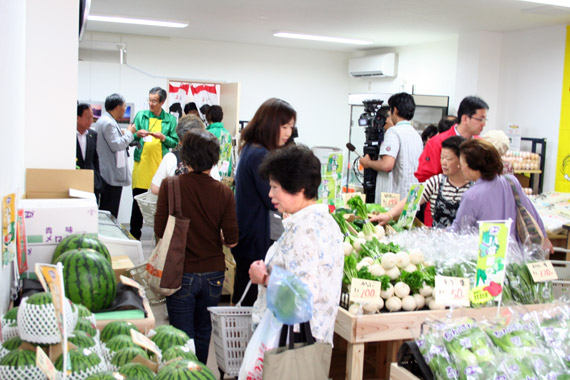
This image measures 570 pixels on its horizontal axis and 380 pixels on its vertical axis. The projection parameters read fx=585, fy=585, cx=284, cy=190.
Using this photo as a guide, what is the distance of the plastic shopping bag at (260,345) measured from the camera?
6.67 ft

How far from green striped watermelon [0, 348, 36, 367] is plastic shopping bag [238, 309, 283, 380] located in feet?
2.60

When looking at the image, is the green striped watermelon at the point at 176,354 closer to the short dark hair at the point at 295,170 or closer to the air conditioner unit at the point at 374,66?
the short dark hair at the point at 295,170

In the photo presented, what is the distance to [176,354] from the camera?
1607mm

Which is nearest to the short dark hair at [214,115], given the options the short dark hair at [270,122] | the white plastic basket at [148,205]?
the white plastic basket at [148,205]

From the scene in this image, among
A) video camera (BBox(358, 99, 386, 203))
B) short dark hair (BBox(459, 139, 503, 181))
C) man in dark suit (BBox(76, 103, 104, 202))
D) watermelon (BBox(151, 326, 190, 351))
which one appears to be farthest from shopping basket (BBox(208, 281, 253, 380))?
man in dark suit (BBox(76, 103, 104, 202))

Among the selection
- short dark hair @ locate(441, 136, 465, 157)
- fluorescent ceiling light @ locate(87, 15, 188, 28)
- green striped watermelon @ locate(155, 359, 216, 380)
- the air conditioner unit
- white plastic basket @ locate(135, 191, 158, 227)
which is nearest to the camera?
green striped watermelon @ locate(155, 359, 216, 380)

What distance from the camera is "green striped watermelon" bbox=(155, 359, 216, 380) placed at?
141 centimetres

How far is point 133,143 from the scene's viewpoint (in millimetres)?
6242

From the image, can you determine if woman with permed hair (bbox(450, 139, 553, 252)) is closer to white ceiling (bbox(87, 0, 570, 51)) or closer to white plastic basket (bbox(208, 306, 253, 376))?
white plastic basket (bbox(208, 306, 253, 376))

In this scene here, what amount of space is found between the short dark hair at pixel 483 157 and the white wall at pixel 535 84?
504cm

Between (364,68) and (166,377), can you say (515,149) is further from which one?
(166,377)

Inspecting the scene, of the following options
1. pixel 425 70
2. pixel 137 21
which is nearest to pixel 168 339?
pixel 137 21

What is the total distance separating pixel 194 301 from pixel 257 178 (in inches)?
26.8

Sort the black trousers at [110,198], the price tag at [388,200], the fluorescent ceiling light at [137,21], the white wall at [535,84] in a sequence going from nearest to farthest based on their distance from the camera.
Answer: the price tag at [388,200]
the black trousers at [110,198]
the white wall at [535,84]
the fluorescent ceiling light at [137,21]
